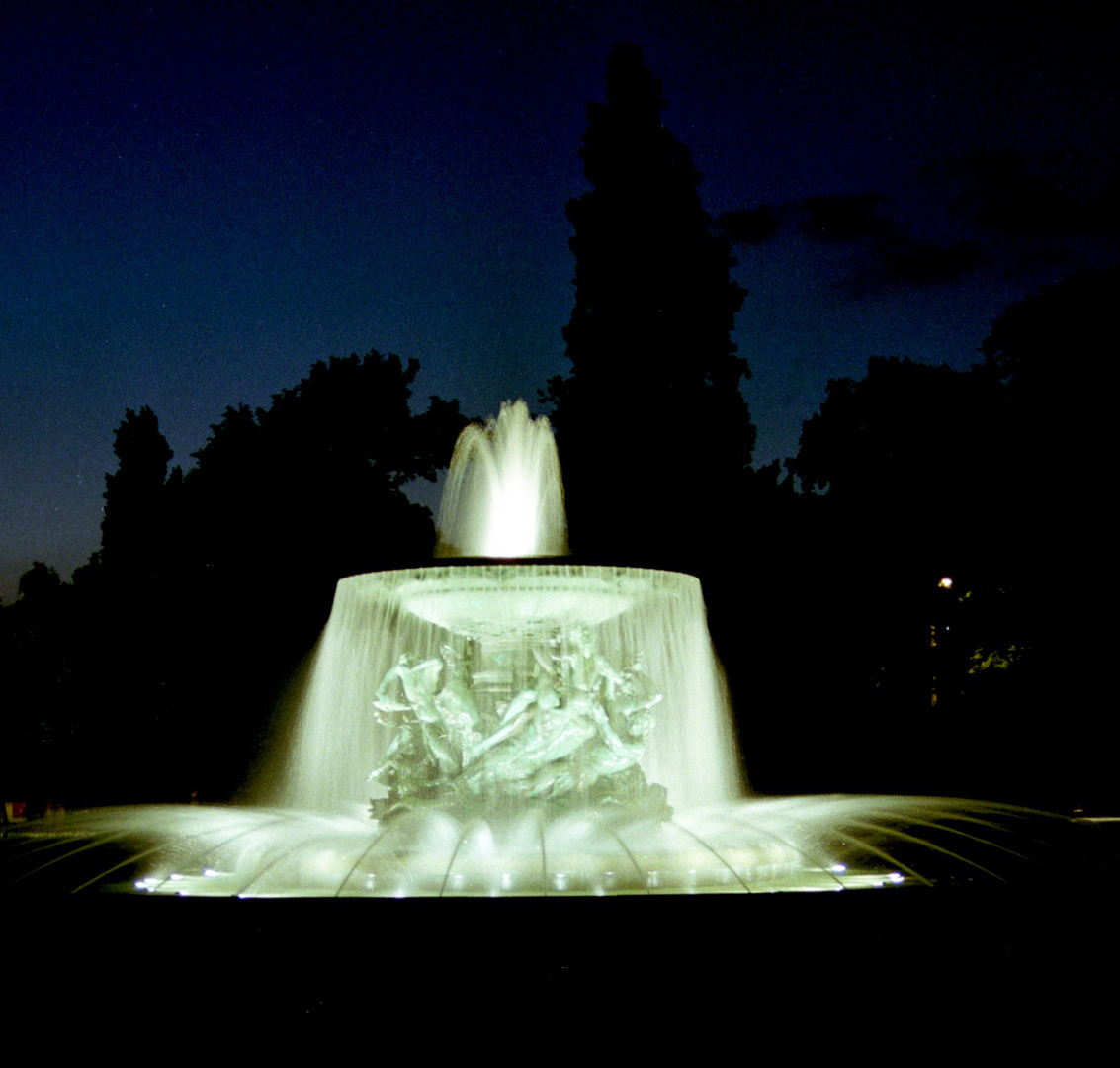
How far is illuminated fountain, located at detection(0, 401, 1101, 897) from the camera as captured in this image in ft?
32.9

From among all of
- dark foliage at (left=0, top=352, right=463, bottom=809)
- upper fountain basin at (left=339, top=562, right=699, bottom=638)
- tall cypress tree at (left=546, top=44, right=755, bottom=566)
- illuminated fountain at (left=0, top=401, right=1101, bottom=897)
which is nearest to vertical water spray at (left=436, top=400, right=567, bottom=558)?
illuminated fountain at (left=0, top=401, right=1101, bottom=897)

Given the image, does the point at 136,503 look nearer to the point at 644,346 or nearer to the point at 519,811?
the point at 644,346

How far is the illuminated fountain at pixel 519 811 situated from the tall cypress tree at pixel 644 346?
12.4 metres

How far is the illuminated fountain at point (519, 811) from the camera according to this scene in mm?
10016

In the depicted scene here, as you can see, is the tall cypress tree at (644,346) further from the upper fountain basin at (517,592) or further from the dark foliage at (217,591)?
the upper fountain basin at (517,592)

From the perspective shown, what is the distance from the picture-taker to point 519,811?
12.1m

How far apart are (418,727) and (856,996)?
6.06m

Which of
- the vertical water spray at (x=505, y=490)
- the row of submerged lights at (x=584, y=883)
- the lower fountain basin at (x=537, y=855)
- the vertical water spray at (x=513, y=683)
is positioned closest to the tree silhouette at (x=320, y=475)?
the vertical water spray at (x=505, y=490)

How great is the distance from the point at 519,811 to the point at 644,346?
19.2 m

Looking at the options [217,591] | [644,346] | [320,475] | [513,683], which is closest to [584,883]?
[513,683]

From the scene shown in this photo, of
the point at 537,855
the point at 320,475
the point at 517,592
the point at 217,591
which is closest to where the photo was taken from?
the point at 537,855

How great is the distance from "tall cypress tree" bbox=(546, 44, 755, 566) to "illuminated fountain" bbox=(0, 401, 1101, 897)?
12364mm

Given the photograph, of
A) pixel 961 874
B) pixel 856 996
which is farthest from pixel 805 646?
pixel 856 996

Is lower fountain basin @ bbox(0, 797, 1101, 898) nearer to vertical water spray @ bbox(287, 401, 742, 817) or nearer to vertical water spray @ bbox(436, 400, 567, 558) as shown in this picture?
vertical water spray @ bbox(287, 401, 742, 817)
